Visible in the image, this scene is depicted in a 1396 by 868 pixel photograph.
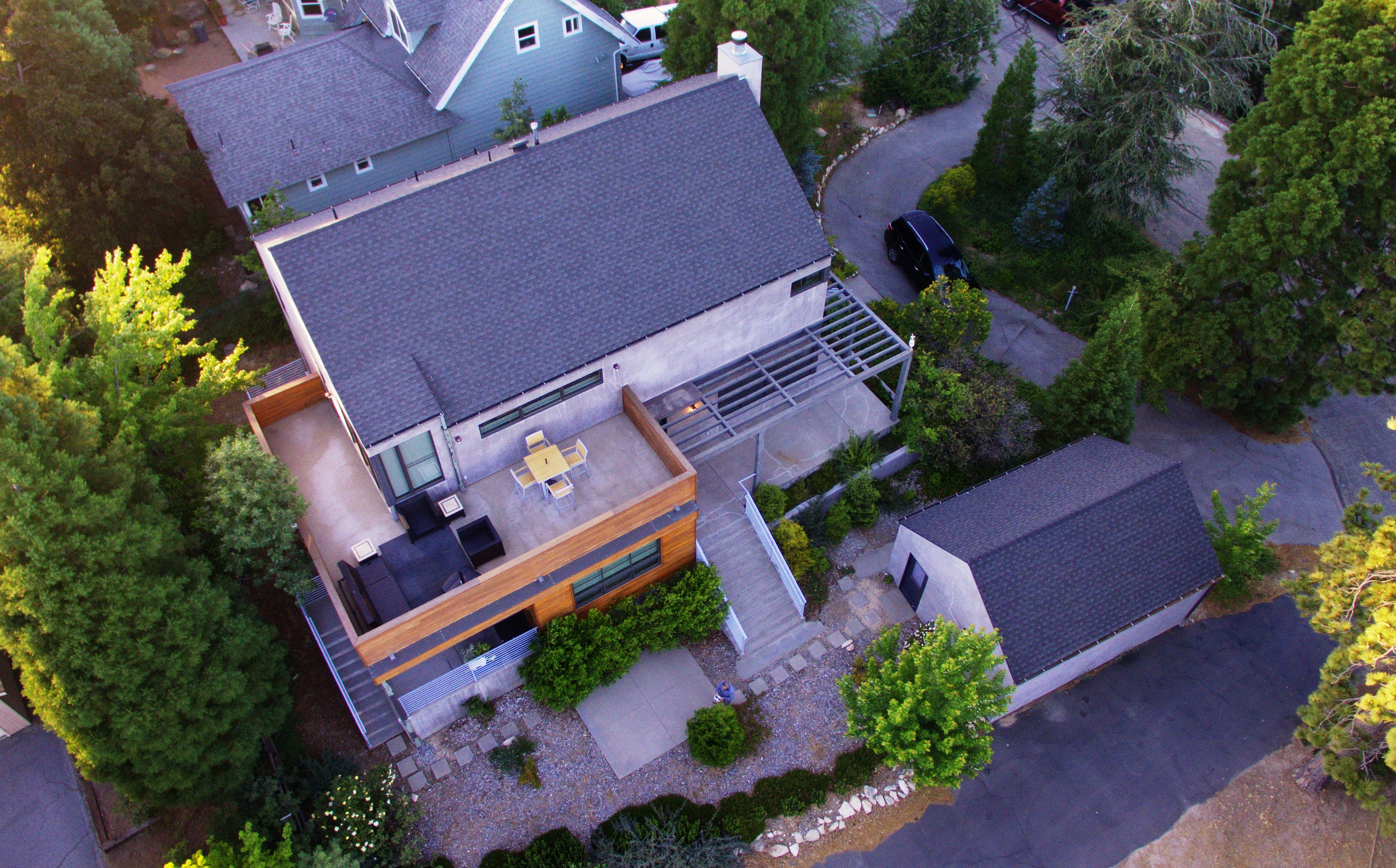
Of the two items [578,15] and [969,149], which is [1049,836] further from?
[578,15]

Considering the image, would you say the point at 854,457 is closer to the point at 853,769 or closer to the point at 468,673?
the point at 853,769

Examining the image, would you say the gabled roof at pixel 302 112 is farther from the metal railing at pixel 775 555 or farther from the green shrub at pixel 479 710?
the metal railing at pixel 775 555

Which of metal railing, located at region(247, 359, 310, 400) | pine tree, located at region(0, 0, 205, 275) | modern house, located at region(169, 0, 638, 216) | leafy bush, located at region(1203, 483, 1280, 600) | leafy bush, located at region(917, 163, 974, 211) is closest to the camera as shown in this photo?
leafy bush, located at region(1203, 483, 1280, 600)

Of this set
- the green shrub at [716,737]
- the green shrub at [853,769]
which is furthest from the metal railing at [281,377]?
the green shrub at [853,769]

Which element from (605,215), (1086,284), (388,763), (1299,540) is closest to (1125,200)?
(1086,284)

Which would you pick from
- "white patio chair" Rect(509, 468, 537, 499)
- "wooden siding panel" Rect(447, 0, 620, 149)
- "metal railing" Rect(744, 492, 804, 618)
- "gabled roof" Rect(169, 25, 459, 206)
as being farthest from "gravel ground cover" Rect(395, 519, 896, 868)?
"wooden siding panel" Rect(447, 0, 620, 149)

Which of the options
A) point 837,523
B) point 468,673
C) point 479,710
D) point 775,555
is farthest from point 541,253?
point 479,710

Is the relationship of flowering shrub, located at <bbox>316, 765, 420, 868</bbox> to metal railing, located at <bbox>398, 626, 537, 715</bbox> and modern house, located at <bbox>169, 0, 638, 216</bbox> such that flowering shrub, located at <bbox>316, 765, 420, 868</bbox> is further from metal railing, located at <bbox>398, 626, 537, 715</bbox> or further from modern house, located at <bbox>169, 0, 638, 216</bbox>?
modern house, located at <bbox>169, 0, 638, 216</bbox>
